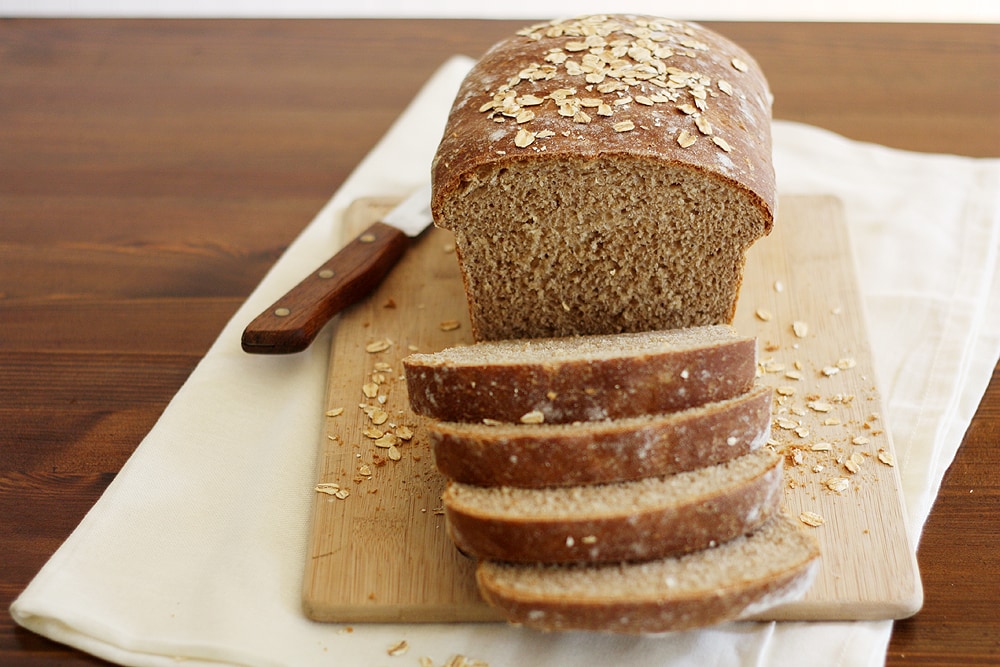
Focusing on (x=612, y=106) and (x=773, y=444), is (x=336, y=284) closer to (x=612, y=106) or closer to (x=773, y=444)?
(x=612, y=106)

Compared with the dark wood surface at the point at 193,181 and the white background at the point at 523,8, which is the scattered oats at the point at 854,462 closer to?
the dark wood surface at the point at 193,181

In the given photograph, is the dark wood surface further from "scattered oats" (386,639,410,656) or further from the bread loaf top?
the bread loaf top

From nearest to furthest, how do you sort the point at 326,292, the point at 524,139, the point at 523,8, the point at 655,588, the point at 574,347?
1. the point at 655,588
2. the point at 524,139
3. the point at 574,347
4. the point at 326,292
5. the point at 523,8

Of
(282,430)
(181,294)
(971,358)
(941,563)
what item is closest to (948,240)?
(971,358)

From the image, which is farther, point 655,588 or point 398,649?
point 398,649

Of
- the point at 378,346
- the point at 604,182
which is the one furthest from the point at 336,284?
the point at 604,182

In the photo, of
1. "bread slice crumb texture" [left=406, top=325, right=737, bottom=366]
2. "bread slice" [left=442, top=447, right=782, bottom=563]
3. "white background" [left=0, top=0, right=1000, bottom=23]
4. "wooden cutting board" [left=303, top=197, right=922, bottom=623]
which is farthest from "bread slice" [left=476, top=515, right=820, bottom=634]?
"white background" [left=0, top=0, right=1000, bottom=23]

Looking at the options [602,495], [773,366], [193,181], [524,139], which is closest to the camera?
[602,495]
